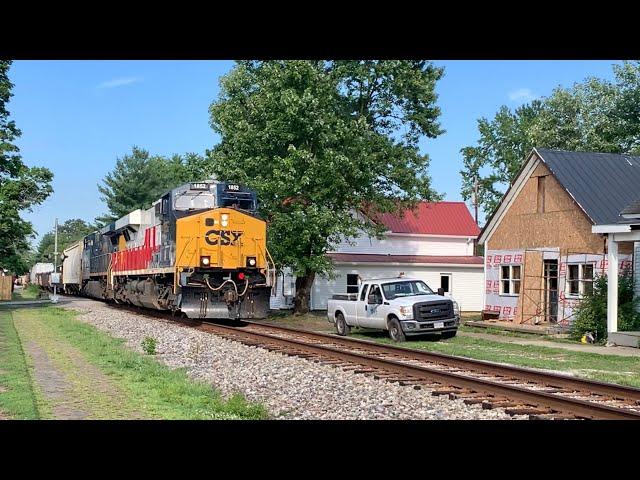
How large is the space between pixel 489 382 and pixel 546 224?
60.9 feet

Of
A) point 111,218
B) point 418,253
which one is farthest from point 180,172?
point 111,218

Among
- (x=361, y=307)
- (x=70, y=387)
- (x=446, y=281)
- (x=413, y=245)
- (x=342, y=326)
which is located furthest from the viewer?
(x=413, y=245)

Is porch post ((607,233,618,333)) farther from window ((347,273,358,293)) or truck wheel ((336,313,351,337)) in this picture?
window ((347,273,358,293))

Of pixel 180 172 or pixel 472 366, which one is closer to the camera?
pixel 472 366

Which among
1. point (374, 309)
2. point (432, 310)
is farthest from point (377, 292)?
point (432, 310)

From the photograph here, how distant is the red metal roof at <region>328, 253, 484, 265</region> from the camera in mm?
43719

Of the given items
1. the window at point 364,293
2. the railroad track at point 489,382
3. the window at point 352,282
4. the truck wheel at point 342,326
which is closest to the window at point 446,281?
the window at point 352,282

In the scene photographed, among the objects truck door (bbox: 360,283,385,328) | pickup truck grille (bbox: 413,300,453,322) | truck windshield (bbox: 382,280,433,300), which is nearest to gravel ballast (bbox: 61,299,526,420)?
truck door (bbox: 360,283,385,328)

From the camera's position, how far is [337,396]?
10.6m

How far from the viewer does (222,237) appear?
2206 cm

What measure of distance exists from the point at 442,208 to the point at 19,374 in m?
42.6

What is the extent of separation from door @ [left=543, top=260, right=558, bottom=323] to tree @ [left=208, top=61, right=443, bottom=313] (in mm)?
7206

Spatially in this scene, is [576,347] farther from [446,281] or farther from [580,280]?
[446,281]
